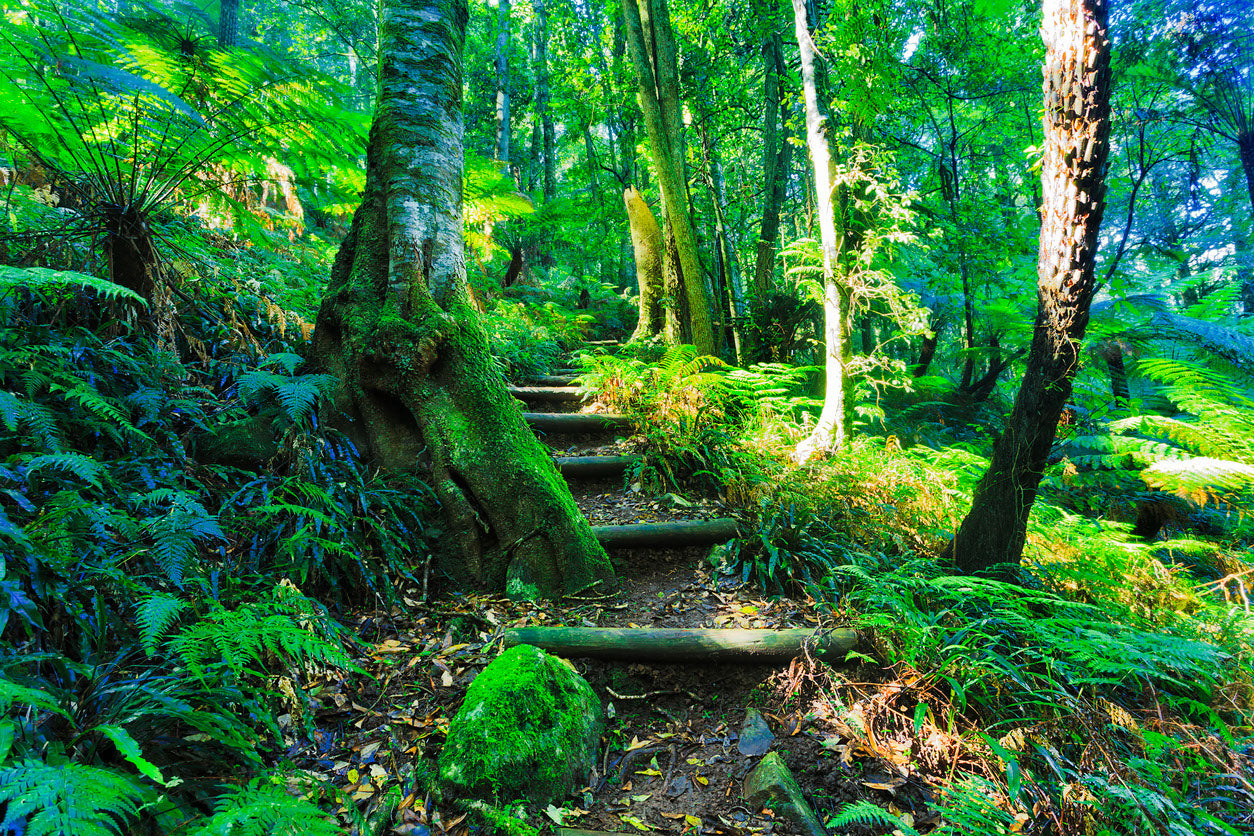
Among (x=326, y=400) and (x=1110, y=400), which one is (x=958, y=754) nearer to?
(x=326, y=400)

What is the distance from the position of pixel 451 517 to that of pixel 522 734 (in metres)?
1.50

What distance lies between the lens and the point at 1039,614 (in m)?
2.77

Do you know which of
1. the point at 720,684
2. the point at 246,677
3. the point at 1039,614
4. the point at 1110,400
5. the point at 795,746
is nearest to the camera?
the point at 246,677

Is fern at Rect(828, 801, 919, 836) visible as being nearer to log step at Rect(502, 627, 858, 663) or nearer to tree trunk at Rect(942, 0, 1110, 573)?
log step at Rect(502, 627, 858, 663)

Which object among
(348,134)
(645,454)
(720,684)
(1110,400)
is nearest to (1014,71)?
(1110,400)

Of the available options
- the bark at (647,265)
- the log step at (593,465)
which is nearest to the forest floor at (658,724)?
the log step at (593,465)

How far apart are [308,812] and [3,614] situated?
93 centimetres

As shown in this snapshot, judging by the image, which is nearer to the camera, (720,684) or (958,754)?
(958,754)

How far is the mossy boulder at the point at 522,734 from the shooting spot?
1.70 m

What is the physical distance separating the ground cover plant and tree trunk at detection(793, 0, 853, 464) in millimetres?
45

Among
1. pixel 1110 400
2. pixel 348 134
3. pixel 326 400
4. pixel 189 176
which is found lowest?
Result: pixel 1110 400

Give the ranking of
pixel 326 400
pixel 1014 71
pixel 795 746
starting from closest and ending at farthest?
pixel 795 746, pixel 326 400, pixel 1014 71

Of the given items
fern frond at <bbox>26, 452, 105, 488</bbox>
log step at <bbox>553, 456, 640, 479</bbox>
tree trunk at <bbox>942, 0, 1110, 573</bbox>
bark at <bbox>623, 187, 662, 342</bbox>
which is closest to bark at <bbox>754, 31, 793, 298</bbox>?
bark at <bbox>623, 187, 662, 342</bbox>

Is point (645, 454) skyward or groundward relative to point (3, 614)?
groundward
